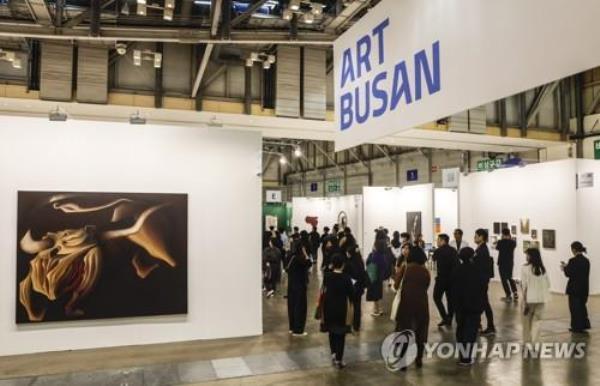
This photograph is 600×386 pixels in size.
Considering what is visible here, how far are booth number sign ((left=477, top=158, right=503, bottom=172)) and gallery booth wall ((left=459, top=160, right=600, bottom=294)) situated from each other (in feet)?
0.57

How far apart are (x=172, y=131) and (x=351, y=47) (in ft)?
14.9

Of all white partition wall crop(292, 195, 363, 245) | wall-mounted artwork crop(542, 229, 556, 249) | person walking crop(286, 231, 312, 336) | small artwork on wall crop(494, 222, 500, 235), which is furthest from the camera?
white partition wall crop(292, 195, 363, 245)

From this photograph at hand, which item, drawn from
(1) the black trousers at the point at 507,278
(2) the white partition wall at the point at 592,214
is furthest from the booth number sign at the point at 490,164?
(1) the black trousers at the point at 507,278

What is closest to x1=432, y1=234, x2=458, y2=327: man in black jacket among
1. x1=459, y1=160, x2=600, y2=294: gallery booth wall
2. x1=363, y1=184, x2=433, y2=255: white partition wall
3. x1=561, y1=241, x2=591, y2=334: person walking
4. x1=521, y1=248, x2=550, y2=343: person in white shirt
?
x1=521, y1=248, x2=550, y2=343: person in white shirt

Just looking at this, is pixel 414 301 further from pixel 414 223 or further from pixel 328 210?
pixel 328 210

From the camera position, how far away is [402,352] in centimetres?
559

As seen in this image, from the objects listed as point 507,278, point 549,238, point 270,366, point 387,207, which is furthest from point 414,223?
point 270,366

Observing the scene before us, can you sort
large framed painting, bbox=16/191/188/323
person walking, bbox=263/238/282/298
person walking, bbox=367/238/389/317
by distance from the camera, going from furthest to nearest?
person walking, bbox=263/238/282/298 → person walking, bbox=367/238/389/317 → large framed painting, bbox=16/191/188/323

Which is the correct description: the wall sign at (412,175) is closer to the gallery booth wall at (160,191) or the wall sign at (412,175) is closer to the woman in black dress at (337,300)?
the gallery booth wall at (160,191)

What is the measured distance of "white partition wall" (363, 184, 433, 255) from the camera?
15172 millimetres

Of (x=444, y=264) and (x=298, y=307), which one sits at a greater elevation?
(x=444, y=264)

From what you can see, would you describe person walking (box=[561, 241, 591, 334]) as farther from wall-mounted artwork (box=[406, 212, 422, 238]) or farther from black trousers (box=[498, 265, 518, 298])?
wall-mounted artwork (box=[406, 212, 422, 238])

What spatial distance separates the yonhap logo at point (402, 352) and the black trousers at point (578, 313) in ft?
9.99
